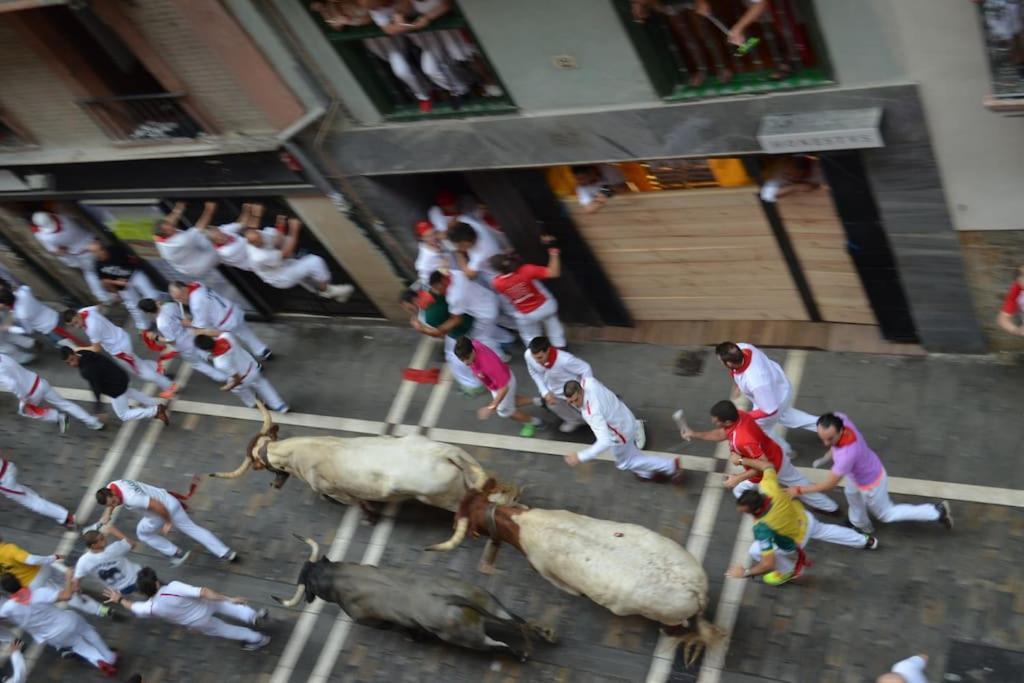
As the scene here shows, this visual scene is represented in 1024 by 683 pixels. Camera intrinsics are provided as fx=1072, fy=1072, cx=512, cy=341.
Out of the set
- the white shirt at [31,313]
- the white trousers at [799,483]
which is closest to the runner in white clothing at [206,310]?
the white shirt at [31,313]

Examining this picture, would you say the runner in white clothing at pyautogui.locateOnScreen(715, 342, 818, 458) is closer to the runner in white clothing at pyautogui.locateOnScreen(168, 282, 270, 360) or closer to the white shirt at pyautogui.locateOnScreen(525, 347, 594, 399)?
the white shirt at pyautogui.locateOnScreen(525, 347, 594, 399)

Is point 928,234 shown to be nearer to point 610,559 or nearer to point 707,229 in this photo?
point 707,229

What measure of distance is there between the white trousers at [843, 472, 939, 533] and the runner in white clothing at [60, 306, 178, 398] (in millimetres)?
9396

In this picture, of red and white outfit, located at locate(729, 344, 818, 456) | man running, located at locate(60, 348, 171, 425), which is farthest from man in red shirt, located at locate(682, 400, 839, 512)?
man running, located at locate(60, 348, 171, 425)

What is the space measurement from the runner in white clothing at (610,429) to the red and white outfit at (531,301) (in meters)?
1.81

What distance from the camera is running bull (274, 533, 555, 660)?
9805 mm

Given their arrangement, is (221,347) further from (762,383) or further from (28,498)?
(762,383)

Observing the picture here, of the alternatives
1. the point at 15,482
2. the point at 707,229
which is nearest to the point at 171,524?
the point at 15,482

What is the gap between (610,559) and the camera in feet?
30.6

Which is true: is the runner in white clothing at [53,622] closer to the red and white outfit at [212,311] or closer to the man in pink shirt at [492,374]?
the red and white outfit at [212,311]

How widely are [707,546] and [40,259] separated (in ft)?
39.2

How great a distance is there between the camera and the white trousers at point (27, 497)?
13.2m

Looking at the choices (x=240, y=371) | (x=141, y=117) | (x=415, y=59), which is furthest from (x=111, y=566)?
(x=415, y=59)

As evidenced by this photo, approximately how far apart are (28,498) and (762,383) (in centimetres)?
930
